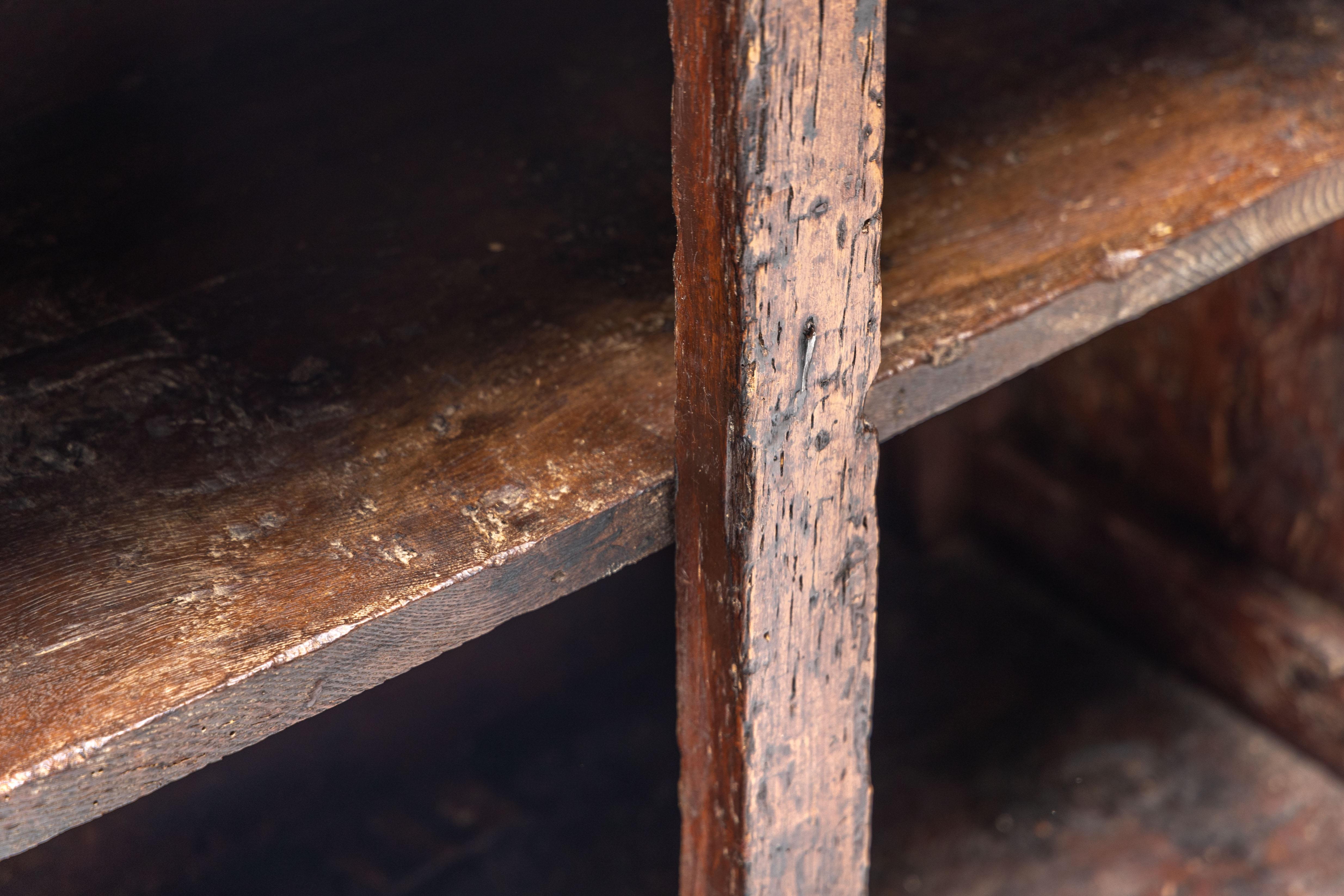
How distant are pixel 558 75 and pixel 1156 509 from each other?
1473mm

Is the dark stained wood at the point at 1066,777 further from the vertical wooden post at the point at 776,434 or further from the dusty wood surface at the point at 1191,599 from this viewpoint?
the vertical wooden post at the point at 776,434

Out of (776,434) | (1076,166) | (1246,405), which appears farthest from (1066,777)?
(776,434)

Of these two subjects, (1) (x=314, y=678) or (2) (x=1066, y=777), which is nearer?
(1) (x=314, y=678)

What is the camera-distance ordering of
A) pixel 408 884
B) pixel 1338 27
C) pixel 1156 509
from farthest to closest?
pixel 1156 509 < pixel 408 884 < pixel 1338 27

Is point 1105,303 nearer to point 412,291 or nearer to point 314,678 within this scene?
point 412,291

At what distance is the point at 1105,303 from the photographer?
1.28 m

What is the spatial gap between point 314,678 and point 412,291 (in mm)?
484

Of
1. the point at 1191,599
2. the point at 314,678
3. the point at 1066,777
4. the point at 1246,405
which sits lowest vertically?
the point at 1066,777

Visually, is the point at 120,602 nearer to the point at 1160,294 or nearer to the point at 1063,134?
the point at 1160,294

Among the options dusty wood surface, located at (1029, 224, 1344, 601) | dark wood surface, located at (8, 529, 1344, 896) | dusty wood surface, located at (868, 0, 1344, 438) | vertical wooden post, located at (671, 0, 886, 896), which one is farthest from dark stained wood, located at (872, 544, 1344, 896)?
dusty wood surface, located at (868, 0, 1344, 438)

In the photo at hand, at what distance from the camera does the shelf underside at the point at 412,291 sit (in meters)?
A: 0.92

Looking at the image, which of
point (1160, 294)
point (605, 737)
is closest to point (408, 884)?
point (605, 737)

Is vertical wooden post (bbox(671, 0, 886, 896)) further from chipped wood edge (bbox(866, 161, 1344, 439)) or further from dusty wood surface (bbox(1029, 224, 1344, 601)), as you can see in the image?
dusty wood surface (bbox(1029, 224, 1344, 601))

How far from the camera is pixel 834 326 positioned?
0.99m
